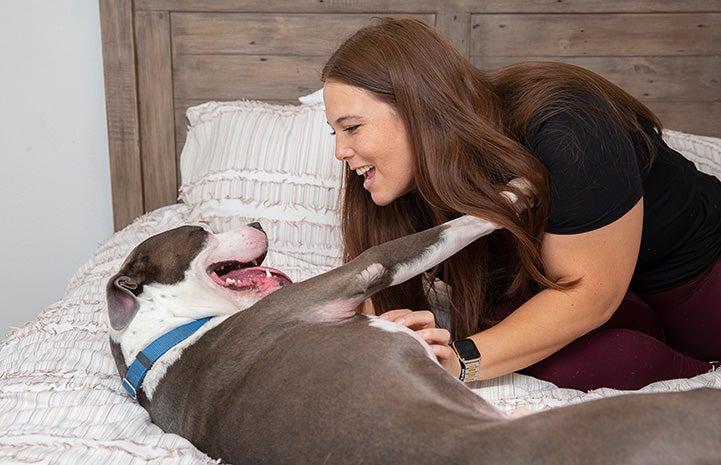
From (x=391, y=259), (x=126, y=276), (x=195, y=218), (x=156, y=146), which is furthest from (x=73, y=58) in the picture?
(x=391, y=259)

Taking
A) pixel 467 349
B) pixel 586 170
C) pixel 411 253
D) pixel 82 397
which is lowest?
pixel 82 397

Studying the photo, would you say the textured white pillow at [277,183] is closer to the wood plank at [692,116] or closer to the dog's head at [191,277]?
the dog's head at [191,277]

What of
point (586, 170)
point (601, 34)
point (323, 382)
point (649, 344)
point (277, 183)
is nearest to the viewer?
point (323, 382)

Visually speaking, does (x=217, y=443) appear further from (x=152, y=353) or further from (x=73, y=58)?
(x=73, y=58)

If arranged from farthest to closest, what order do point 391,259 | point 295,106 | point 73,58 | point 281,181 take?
point 73,58
point 295,106
point 281,181
point 391,259

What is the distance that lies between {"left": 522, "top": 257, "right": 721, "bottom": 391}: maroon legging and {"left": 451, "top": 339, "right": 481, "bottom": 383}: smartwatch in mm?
239

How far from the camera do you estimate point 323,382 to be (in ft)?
3.99

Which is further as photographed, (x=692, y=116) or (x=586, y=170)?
(x=692, y=116)

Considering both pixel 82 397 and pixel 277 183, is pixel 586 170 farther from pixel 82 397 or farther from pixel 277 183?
pixel 277 183

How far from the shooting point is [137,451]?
4.34 feet

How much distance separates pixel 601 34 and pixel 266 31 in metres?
1.27

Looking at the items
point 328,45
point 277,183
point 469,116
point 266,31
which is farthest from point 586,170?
point 266,31

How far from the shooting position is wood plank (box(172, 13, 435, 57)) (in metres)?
3.03

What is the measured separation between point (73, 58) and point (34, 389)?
189 centimetres
